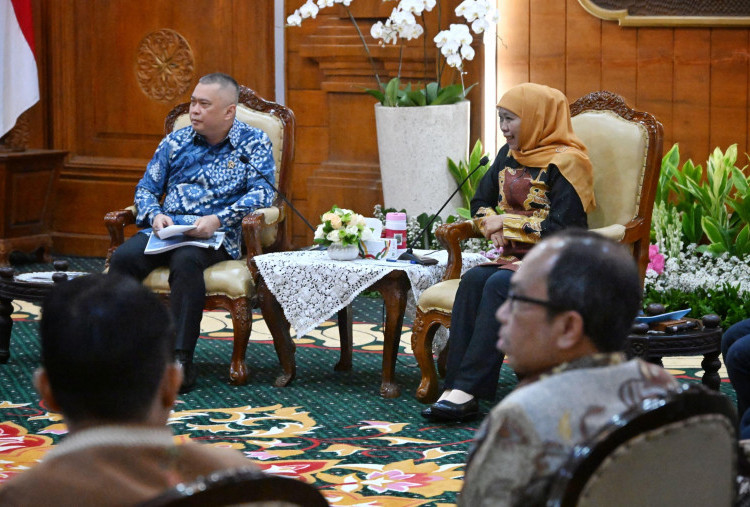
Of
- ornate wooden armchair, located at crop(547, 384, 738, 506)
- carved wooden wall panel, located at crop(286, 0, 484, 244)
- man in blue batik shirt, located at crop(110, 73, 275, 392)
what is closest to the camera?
ornate wooden armchair, located at crop(547, 384, 738, 506)

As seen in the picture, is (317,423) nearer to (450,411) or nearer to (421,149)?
(450,411)

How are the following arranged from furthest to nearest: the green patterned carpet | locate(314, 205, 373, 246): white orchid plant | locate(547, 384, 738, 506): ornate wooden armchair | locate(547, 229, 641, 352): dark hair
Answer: locate(314, 205, 373, 246): white orchid plant, the green patterned carpet, locate(547, 229, 641, 352): dark hair, locate(547, 384, 738, 506): ornate wooden armchair

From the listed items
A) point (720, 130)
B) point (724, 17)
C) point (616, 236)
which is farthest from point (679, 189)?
point (616, 236)

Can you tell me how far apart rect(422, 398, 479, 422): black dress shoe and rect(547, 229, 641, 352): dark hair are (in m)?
2.29

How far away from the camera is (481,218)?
428 cm

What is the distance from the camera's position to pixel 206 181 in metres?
4.74

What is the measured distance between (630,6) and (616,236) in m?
2.31

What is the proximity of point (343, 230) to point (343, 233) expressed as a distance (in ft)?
0.04

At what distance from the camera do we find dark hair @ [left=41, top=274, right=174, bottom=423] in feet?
4.52

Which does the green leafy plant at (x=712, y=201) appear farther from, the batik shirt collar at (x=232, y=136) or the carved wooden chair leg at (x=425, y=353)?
the batik shirt collar at (x=232, y=136)

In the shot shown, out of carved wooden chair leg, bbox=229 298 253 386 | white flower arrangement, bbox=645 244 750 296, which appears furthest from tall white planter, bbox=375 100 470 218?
carved wooden chair leg, bbox=229 298 253 386

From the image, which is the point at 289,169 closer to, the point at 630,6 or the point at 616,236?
the point at 616,236

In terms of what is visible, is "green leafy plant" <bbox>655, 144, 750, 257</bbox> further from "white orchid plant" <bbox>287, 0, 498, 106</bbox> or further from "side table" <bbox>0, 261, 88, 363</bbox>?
"side table" <bbox>0, 261, 88, 363</bbox>

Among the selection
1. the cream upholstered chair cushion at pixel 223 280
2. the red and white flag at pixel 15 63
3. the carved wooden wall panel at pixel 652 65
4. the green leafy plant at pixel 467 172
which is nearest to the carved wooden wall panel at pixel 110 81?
the red and white flag at pixel 15 63
